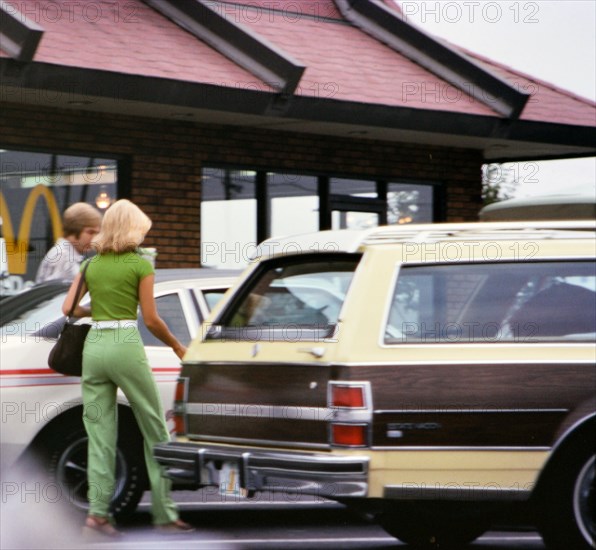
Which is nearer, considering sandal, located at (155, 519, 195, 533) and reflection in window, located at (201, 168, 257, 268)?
sandal, located at (155, 519, 195, 533)

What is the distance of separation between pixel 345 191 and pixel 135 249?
9.67 metres

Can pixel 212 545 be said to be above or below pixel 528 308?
below

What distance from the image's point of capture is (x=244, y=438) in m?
7.17

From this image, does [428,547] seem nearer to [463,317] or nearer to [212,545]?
[212,545]

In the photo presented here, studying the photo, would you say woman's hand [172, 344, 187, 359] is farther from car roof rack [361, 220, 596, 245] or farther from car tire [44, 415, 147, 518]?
car roof rack [361, 220, 596, 245]

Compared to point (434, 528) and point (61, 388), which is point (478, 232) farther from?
point (61, 388)

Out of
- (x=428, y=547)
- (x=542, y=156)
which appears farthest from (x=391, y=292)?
(x=542, y=156)

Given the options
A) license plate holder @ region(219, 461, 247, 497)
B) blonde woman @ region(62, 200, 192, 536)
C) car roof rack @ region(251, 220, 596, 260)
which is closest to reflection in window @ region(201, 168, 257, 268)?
blonde woman @ region(62, 200, 192, 536)

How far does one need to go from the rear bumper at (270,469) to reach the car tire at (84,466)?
0.99 metres

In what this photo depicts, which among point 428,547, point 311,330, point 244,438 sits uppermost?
point 311,330

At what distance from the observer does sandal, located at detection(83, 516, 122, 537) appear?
794 centimetres

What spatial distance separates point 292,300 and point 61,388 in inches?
63.0

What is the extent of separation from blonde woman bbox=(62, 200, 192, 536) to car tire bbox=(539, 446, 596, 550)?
2333 mm

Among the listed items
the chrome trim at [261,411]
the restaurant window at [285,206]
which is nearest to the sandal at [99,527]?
the chrome trim at [261,411]
